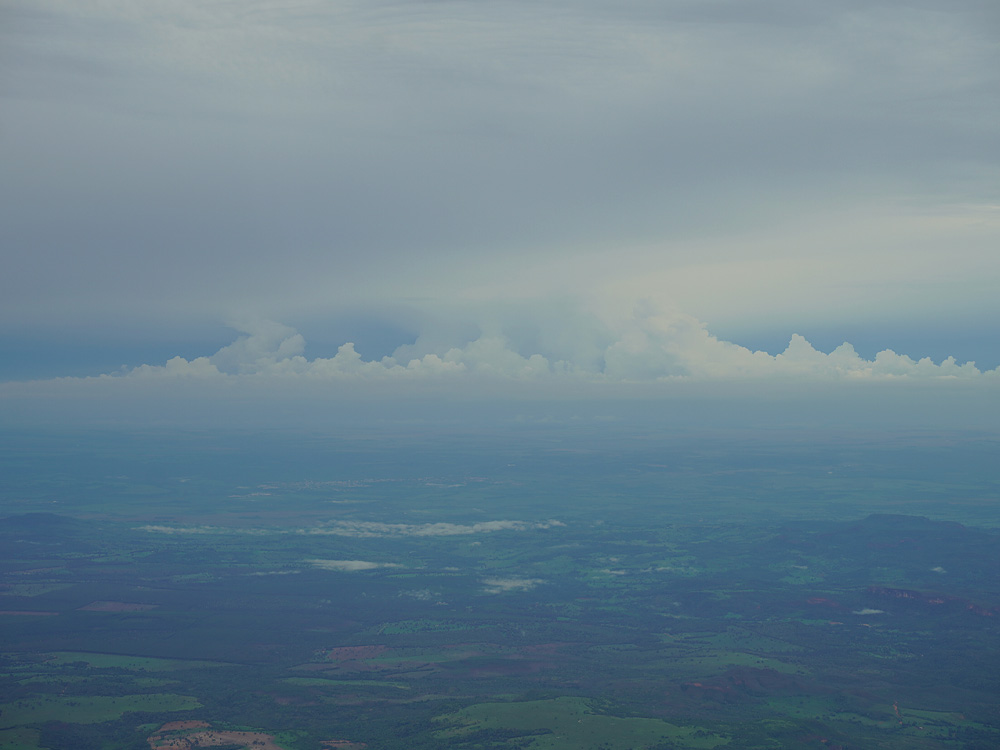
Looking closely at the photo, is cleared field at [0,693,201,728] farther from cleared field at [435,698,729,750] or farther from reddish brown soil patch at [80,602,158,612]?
reddish brown soil patch at [80,602,158,612]

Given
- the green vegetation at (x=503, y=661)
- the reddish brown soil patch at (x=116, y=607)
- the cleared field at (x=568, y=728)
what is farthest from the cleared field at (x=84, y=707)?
the reddish brown soil patch at (x=116, y=607)

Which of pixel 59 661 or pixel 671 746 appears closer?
pixel 671 746

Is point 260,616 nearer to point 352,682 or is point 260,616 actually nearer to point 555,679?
point 352,682

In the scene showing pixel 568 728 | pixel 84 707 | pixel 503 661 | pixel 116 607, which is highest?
pixel 116 607

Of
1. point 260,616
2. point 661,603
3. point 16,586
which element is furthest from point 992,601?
point 16,586

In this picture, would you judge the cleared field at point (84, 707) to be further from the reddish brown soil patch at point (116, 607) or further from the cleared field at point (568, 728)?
the reddish brown soil patch at point (116, 607)

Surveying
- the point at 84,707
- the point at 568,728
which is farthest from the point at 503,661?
the point at 84,707

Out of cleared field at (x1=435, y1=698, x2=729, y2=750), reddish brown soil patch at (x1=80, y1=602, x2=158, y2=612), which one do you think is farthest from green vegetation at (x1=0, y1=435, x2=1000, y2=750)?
reddish brown soil patch at (x1=80, y1=602, x2=158, y2=612)

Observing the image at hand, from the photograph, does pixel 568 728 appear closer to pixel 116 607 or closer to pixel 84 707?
pixel 84 707
